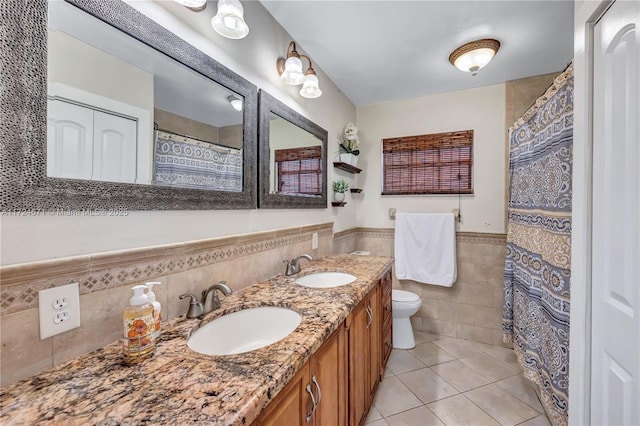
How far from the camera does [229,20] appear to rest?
1051 millimetres

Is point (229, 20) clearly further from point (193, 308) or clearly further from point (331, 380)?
point (331, 380)

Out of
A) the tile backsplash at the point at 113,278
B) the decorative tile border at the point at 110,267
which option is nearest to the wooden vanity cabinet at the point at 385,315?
the tile backsplash at the point at 113,278

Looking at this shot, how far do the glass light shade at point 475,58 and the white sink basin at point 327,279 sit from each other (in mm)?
1715

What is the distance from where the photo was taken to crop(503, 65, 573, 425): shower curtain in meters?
1.24

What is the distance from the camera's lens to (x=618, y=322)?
2.83 feet

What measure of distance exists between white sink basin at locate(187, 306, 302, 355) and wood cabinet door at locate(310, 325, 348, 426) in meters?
0.15

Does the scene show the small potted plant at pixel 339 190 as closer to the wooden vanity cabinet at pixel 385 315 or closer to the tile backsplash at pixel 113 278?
the tile backsplash at pixel 113 278

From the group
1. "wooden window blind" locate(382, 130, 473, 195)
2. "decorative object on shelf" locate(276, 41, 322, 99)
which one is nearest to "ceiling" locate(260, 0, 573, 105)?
"decorative object on shelf" locate(276, 41, 322, 99)

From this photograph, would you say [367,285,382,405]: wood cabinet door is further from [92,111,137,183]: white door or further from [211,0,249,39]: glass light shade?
[211,0,249,39]: glass light shade

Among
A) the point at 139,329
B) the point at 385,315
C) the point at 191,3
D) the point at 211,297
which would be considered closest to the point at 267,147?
the point at 191,3

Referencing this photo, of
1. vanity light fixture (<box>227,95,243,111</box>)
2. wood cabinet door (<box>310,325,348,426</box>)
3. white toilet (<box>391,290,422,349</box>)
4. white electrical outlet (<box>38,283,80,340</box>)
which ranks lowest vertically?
white toilet (<box>391,290,422,349</box>)

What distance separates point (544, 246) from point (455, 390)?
116 cm

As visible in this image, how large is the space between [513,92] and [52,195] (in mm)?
3120

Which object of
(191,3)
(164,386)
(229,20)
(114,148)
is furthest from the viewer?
(229,20)
